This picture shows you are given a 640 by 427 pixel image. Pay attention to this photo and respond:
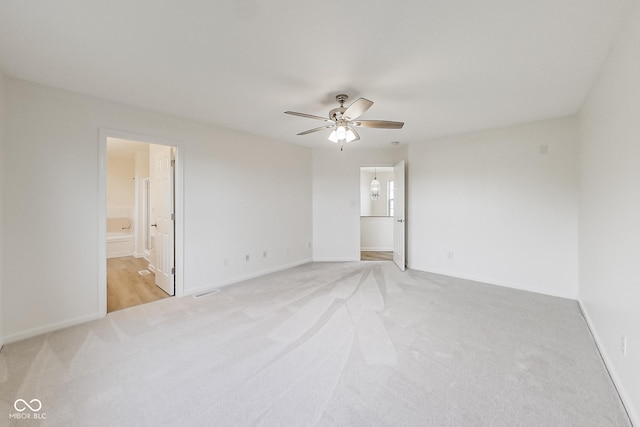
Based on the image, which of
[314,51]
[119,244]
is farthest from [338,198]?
[119,244]

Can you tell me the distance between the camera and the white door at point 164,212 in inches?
139

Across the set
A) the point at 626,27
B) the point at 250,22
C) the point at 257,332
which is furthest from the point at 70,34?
the point at 626,27

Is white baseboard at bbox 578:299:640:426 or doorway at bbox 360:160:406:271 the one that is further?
doorway at bbox 360:160:406:271

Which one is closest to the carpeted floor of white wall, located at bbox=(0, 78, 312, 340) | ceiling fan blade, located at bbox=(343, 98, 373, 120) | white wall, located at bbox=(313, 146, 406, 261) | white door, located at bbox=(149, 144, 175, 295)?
white wall, located at bbox=(0, 78, 312, 340)

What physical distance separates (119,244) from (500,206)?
7.81m

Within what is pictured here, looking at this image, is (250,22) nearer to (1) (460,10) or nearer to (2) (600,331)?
(1) (460,10)

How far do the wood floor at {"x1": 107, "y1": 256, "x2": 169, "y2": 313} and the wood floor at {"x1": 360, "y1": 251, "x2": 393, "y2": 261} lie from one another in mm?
3981

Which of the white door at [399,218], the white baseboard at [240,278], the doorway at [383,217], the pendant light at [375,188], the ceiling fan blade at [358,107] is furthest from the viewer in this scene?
the pendant light at [375,188]

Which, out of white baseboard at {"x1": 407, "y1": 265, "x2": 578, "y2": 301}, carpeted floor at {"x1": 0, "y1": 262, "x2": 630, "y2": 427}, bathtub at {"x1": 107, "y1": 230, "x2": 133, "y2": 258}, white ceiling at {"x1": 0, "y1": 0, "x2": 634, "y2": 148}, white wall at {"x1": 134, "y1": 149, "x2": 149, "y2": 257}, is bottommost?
carpeted floor at {"x1": 0, "y1": 262, "x2": 630, "y2": 427}

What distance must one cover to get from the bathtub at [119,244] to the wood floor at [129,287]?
0.75 metres

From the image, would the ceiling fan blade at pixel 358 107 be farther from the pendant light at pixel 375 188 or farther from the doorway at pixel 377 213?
the pendant light at pixel 375 188

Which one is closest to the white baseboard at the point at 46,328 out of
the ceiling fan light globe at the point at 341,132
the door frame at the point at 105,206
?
the door frame at the point at 105,206

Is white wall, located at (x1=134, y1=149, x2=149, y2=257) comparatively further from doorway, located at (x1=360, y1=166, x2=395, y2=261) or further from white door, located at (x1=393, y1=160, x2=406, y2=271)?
white door, located at (x1=393, y1=160, x2=406, y2=271)

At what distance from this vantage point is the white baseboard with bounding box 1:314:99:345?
2.33 metres
